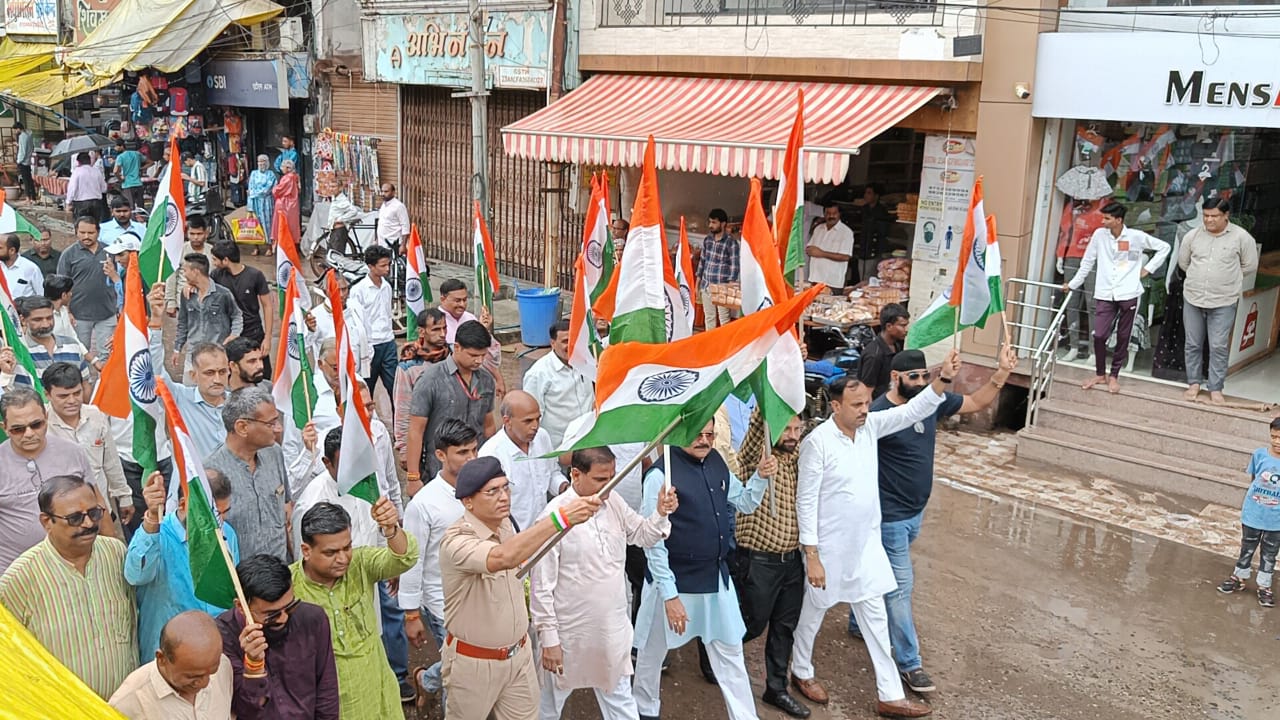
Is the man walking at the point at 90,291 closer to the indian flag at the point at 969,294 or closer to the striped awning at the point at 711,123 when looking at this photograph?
the striped awning at the point at 711,123

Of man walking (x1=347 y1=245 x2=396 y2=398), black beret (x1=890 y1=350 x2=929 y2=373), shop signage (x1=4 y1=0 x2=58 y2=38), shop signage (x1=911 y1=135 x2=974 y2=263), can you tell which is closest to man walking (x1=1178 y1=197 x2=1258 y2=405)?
shop signage (x1=911 y1=135 x2=974 y2=263)

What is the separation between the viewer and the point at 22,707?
2.55 metres

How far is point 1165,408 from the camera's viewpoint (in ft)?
31.8

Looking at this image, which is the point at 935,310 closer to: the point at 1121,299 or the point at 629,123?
the point at 1121,299

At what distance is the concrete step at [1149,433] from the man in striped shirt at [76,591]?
818 centimetres

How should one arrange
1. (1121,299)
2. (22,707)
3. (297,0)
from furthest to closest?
(297,0) < (1121,299) < (22,707)

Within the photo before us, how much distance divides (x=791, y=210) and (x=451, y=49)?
11.2 metres

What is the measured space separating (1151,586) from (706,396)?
15.1 feet

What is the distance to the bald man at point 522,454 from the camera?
5488 millimetres

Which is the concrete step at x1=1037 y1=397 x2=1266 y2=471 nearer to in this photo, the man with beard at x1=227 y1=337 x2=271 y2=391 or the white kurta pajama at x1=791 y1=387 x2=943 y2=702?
the white kurta pajama at x1=791 y1=387 x2=943 y2=702

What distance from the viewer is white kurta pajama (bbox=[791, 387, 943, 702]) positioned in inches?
217

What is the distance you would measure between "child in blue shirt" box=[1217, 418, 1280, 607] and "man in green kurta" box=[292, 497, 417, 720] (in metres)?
5.66

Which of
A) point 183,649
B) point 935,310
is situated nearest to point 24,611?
point 183,649

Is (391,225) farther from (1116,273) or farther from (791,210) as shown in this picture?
(791,210)
